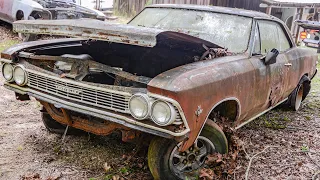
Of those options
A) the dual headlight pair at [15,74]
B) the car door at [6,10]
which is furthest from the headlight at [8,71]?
the car door at [6,10]

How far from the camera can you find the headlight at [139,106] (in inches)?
102

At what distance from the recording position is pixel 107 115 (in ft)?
9.16

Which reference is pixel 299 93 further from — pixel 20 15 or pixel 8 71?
pixel 20 15

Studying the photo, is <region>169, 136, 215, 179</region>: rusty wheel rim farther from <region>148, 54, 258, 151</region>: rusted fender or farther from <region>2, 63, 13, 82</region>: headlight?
<region>2, 63, 13, 82</region>: headlight

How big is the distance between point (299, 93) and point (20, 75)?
4.47 m

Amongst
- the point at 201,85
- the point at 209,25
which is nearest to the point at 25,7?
the point at 209,25

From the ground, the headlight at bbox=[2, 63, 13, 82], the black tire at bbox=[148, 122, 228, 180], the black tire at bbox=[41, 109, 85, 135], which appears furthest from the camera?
the black tire at bbox=[41, 109, 85, 135]

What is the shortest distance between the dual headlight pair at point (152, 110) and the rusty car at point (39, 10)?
19.5 ft

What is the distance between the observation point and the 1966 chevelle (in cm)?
265

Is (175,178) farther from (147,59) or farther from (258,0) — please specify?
(258,0)

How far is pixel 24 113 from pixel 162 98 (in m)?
2.90

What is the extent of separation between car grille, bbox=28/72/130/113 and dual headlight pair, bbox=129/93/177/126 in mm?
90

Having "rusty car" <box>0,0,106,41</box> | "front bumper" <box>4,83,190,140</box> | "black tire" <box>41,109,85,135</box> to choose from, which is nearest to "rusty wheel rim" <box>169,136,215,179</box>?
"front bumper" <box>4,83,190,140</box>

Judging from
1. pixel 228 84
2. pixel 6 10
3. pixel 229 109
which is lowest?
pixel 229 109
